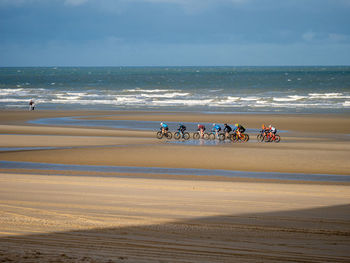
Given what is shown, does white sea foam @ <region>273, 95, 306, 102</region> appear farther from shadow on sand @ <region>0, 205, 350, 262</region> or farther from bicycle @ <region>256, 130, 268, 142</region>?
shadow on sand @ <region>0, 205, 350, 262</region>

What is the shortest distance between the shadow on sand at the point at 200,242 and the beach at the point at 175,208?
16mm

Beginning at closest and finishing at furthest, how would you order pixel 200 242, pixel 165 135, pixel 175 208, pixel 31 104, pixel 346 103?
pixel 200 242 → pixel 175 208 → pixel 165 135 → pixel 31 104 → pixel 346 103

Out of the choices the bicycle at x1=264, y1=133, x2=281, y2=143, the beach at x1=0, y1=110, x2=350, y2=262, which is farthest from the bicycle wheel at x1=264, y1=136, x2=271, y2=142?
the beach at x1=0, y1=110, x2=350, y2=262

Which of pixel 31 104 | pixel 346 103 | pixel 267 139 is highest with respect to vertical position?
pixel 346 103

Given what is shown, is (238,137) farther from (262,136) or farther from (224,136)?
(262,136)

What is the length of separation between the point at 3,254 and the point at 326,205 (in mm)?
7439

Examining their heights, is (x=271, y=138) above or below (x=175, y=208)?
above

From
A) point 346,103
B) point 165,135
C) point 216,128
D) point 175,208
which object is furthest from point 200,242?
point 346,103

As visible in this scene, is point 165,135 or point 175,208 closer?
point 175,208

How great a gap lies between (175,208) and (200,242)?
302 cm

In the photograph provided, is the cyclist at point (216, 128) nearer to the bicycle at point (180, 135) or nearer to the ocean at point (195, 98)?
the bicycle at point (180, 135)

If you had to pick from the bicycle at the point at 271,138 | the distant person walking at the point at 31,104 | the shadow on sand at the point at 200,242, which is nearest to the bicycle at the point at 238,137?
the bicycle at the point at 271,138

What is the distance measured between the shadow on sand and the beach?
0.02m

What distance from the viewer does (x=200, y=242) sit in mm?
8047
